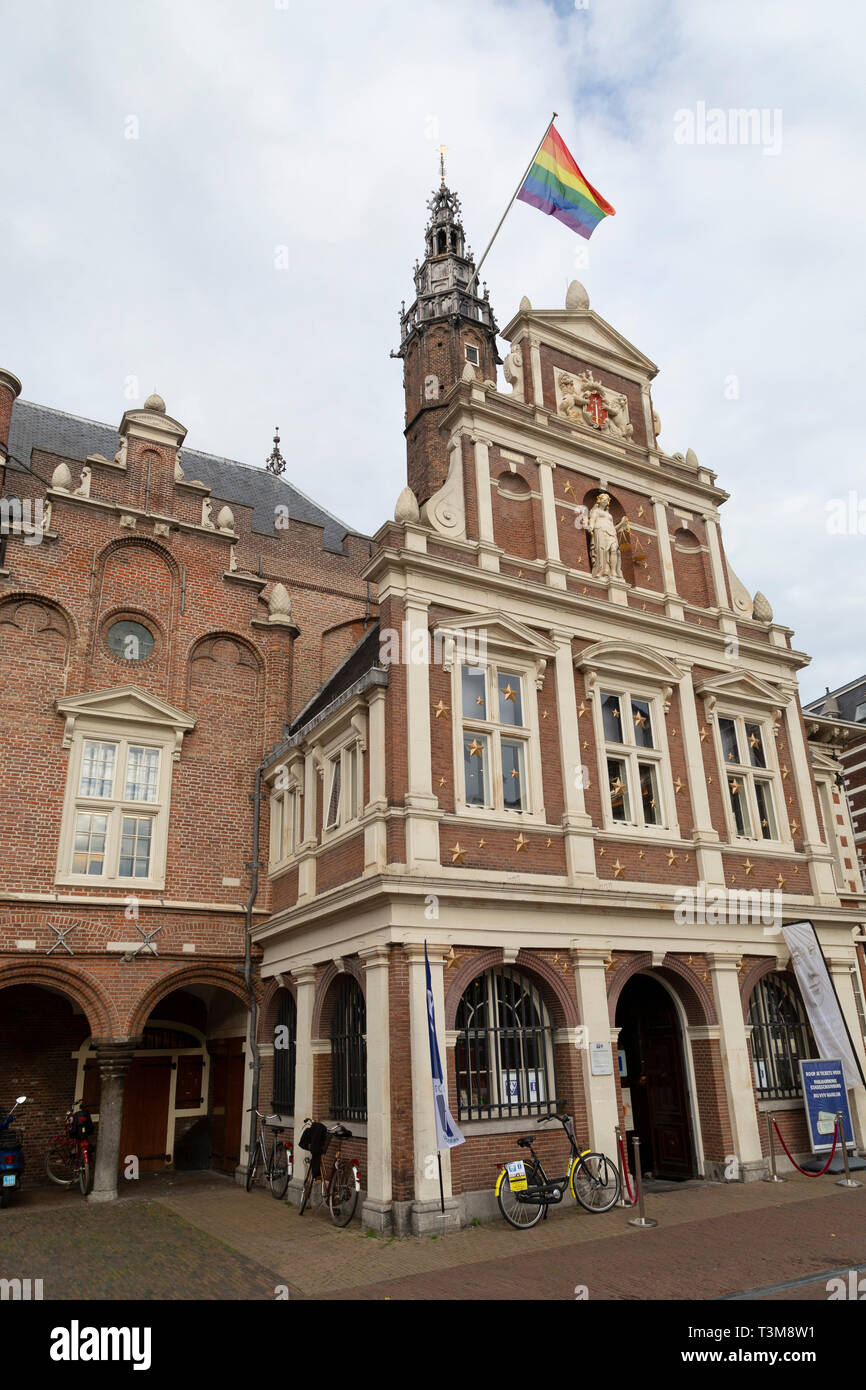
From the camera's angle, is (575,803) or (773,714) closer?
(575,803)

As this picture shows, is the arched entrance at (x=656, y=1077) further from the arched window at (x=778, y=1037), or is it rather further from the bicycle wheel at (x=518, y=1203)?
the bicycle wheel at (x=518, y=1203)

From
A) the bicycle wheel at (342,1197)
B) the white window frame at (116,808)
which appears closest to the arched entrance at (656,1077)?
the bicycle wheel at (342,1197)

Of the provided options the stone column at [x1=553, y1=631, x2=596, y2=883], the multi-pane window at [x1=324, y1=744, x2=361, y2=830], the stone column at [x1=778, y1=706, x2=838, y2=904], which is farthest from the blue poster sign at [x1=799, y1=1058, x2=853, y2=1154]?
the multi-pane window at [x1=324, y1=744, x2=361, y2=830]

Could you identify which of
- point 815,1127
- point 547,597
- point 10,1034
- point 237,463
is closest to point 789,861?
point 815,1127

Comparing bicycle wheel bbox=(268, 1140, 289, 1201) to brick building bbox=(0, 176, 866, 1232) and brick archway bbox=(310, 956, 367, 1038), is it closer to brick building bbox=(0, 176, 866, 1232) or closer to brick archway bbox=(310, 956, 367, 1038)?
brick building bbox=(0, 176, 866, 1232)

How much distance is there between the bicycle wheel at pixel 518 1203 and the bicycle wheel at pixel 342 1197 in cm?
193

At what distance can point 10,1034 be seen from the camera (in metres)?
17.0

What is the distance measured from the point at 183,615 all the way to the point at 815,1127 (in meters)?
14.6

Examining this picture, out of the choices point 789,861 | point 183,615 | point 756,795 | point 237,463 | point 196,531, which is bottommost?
point 789,861

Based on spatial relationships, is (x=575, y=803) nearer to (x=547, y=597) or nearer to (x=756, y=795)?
(x=547, y=597)

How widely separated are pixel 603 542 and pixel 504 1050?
909 centimetres

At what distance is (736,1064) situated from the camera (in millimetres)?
14977

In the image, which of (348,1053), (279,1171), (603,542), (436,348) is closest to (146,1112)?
(279,1171)

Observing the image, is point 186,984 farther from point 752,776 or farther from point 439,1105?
point 752,776
